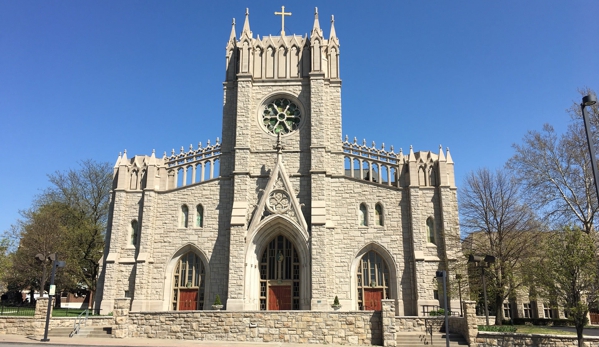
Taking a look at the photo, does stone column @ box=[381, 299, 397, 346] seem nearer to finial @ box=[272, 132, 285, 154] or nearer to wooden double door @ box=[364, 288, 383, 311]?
wooden double door @ box=[364, 288, 383, 311]

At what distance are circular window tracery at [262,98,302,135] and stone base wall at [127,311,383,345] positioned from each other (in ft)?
45.1

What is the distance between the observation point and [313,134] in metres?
29.6

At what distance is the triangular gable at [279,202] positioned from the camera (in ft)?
91.1

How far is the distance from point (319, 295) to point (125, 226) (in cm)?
1295

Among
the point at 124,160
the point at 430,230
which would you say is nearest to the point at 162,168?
the point at 124,160

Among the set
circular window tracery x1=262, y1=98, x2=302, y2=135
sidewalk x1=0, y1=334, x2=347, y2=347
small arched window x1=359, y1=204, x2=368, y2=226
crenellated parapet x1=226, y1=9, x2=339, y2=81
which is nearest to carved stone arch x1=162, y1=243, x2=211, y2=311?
sidewalk x1=0, y1=334, x2=347, y2=347

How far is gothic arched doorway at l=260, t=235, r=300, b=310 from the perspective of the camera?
27891 mm

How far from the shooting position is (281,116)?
31172 mm

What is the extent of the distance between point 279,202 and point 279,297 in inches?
221

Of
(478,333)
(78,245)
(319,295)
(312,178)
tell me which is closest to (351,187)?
(312,178)

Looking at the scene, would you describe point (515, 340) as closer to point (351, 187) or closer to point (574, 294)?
point (574, 294)

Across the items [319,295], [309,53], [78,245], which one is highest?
[309,53]

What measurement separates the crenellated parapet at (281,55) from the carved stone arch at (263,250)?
401 inches

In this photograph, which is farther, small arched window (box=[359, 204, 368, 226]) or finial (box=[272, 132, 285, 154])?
finial (box=[272, 132, 285, 154])
